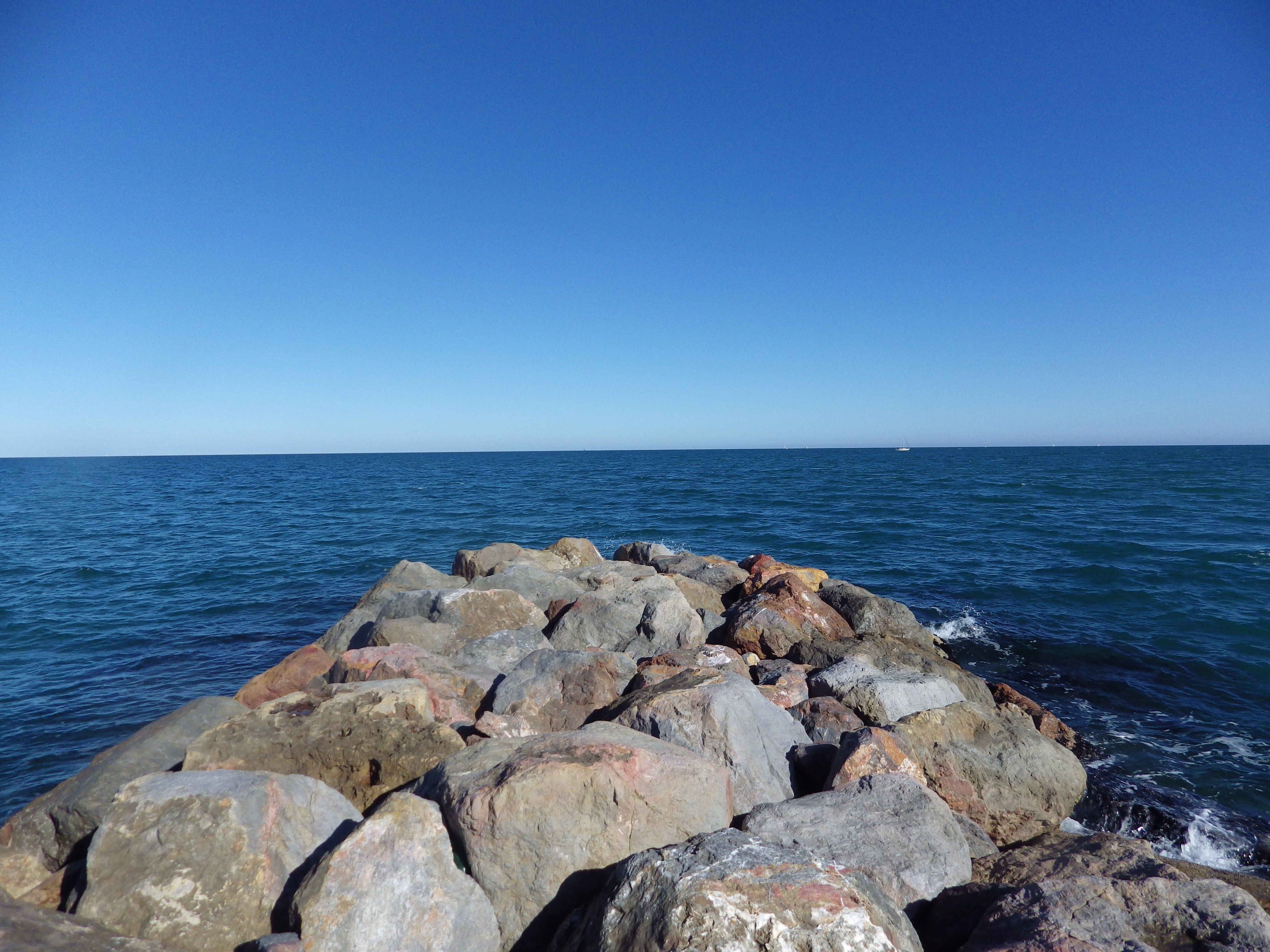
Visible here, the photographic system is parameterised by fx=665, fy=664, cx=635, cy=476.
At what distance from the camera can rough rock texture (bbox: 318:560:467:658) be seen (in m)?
10.1

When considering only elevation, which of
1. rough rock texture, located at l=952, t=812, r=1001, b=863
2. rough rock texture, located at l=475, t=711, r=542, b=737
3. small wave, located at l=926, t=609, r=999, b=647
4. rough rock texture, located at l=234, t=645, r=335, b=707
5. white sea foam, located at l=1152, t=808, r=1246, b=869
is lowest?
white sea foam, located at l=1152, t=808, r=1246, b=869

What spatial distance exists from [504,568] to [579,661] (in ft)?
16.9

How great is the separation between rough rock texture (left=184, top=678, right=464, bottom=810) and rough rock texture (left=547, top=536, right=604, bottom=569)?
30.3 feet

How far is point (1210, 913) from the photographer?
3771mm

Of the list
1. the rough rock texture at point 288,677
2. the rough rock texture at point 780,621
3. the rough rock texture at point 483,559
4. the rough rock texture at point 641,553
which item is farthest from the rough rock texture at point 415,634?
the rough rock texture at point 641,553

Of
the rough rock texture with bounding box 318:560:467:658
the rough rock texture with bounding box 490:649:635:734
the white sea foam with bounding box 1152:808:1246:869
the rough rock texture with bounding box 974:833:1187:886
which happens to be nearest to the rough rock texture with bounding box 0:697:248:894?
the rough rock texture with bounding box 490:649:635:734

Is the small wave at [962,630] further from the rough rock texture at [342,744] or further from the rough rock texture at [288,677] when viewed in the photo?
the rough rock texture at [288,677]

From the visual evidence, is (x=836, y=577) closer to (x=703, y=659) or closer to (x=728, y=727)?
(x=703, y=659)

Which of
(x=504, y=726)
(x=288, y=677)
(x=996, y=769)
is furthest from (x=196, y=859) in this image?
(x=996, y=769)

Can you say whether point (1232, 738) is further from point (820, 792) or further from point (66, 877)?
point (66, 877)

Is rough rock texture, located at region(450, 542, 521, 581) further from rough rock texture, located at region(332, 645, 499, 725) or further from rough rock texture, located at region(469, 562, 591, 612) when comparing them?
rough rock texture, located at region(332, 645, 499, 725)

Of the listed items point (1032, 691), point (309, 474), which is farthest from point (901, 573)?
point (309, 474)

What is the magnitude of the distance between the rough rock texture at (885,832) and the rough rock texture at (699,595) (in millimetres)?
6536

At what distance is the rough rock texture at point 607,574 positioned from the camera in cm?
1237
